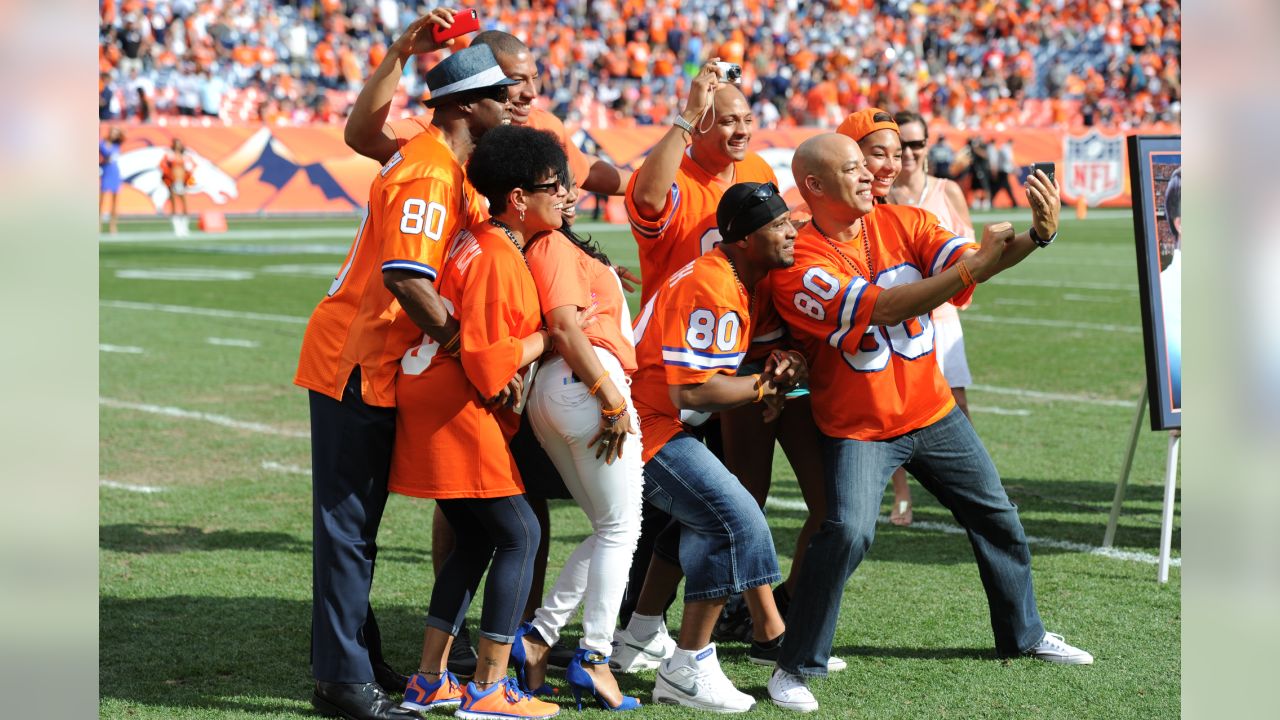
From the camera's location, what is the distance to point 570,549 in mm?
6535

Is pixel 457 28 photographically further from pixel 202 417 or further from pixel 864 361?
pixel 202 417

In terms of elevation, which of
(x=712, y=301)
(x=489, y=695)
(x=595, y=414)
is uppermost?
(x=712, y=301)

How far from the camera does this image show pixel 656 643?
4820 millimetres

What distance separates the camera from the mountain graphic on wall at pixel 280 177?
27.8 metres

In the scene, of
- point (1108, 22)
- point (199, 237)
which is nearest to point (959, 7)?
point (1108, 22)

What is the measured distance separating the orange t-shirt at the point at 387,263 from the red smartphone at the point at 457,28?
28 cm

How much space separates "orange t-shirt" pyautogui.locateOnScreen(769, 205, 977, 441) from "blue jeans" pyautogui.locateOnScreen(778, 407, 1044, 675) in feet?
0.24

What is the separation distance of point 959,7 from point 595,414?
4276cm

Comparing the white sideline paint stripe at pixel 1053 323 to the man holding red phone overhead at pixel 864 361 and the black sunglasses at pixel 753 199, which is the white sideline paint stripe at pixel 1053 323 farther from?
the black sunglasses at pixel 753 199

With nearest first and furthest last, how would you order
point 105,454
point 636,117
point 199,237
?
point 105,454 < point 199,237 < point 636,117

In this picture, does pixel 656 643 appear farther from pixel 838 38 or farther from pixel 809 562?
pixel 838 38

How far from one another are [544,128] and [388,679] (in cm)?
201

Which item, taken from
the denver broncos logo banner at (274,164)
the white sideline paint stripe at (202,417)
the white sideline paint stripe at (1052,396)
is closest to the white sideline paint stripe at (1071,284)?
the denver broncos logo banner at (274,164)
